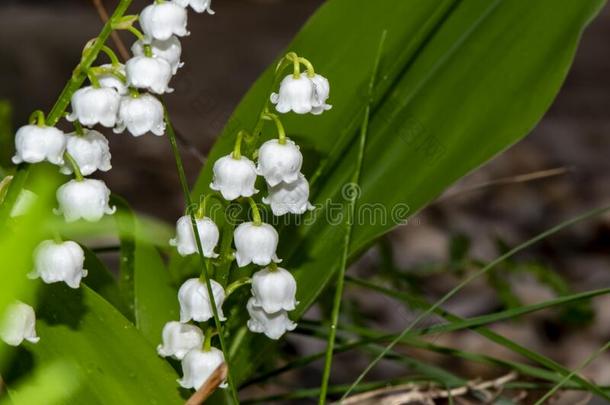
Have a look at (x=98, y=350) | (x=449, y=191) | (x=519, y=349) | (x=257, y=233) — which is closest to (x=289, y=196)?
(x=257, y=233)

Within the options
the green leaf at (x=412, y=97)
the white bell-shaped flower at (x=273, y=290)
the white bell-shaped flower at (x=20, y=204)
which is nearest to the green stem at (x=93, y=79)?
the white bell-shaped flower at (x=20, y=204)

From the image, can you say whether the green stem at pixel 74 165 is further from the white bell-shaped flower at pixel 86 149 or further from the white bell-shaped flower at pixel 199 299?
the white bell-shaped flower at pixel 199 299

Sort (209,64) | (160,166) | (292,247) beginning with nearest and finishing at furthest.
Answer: (292,247) → (160,166) → (209,64)

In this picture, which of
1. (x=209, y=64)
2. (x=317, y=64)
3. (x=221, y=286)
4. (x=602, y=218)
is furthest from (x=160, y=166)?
(x=221, y=286)

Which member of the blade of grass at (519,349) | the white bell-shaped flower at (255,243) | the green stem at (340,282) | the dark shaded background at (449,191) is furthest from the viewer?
the dark shaded background at (449,191)

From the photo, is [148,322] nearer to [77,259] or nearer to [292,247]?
[292,247]
